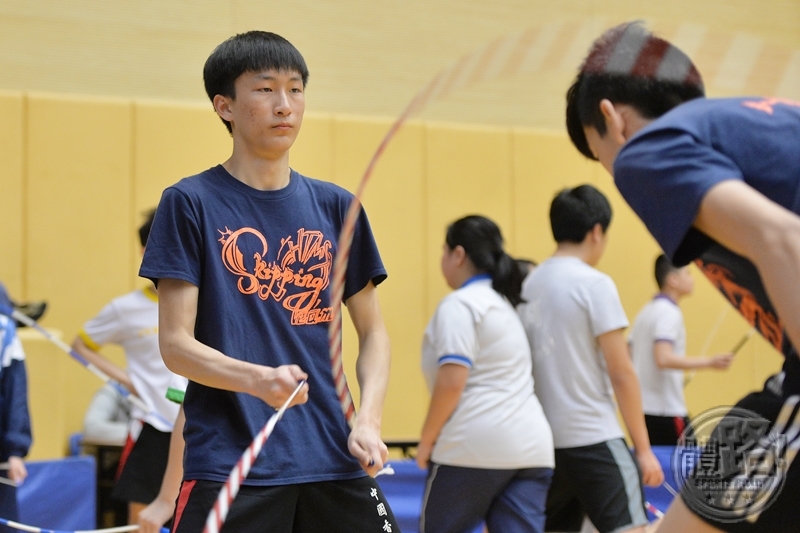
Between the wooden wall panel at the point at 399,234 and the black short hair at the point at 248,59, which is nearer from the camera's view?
the black short hair at the point at 248,59

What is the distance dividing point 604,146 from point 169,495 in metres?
1.59

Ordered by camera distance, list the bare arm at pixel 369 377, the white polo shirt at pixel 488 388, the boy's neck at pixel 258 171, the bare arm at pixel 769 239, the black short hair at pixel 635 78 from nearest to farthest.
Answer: the bare arm at pixel 769 239, the black short hair at pixel 635 78, the bare arm at pixel 369 377, the boy's neck at pixel 258 171, the white polo shirt at pixel 488 388

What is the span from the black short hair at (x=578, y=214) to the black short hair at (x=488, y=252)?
24 cm

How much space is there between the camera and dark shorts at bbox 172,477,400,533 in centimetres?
209

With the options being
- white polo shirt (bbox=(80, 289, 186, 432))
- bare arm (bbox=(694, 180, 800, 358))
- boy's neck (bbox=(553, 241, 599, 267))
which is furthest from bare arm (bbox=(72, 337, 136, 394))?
bare arm (bbox=(694, 180, 800, 358))

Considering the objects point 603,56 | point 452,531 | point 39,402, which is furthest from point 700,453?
point 39,402

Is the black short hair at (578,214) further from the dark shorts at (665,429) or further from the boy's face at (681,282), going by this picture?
the dark shorts at (665,429)

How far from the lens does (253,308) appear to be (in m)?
2.21

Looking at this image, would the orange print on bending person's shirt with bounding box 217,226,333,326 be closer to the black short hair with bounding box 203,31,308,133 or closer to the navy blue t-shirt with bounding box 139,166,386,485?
the navy blue t-shirt with bounding box 139,166,386,485

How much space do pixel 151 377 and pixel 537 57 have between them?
272 cm

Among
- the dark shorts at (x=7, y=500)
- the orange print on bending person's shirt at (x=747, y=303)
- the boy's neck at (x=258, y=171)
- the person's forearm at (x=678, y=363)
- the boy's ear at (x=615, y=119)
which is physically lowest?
the dark shorts at (x=7, y=500)

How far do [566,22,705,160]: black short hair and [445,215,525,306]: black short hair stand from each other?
2.08 m

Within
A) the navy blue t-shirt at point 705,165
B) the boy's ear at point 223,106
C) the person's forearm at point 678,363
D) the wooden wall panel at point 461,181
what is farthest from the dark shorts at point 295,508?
the wooden wall panel at point 461,181

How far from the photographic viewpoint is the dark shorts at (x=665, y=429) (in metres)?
5.83
